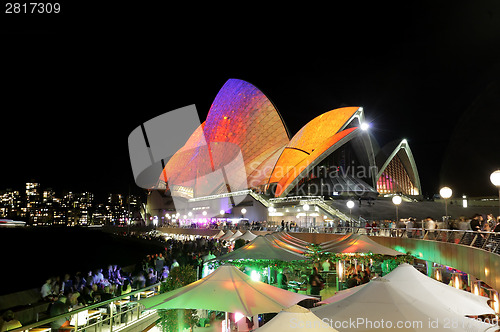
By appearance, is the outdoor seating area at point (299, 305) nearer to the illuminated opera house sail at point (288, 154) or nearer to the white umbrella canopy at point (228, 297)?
the white umbrella canopy at point (228, 297)

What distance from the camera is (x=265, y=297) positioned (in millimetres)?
5645

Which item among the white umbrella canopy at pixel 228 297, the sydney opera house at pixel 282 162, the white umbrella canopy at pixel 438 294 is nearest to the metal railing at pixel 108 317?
the white umbrella canopy at pixel 228 297

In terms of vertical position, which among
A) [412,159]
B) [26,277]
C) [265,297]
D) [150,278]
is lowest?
[26,277]

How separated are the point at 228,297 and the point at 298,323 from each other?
2448 mm

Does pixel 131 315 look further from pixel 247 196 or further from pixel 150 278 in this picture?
pixel 247 196

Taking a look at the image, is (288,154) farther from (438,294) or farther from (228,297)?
(438,294)

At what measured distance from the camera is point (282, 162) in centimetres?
4369

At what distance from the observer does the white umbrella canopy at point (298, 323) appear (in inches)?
125

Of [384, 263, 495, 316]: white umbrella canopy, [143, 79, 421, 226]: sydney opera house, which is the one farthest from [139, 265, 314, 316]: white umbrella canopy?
[143, 79, 421, 226]: sydney opera house

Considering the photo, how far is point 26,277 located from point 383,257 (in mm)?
35287

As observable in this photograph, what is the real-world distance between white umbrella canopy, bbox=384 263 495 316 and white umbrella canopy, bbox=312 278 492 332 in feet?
0.69

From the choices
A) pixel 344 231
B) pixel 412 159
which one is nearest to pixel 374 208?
pixel 344 231

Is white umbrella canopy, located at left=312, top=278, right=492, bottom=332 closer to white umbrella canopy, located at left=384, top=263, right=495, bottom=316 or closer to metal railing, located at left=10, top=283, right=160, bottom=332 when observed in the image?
white umbrella canopy, located at left=384, top=263, right=495, bottom=316

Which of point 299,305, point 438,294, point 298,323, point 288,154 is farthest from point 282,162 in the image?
point 298,323
